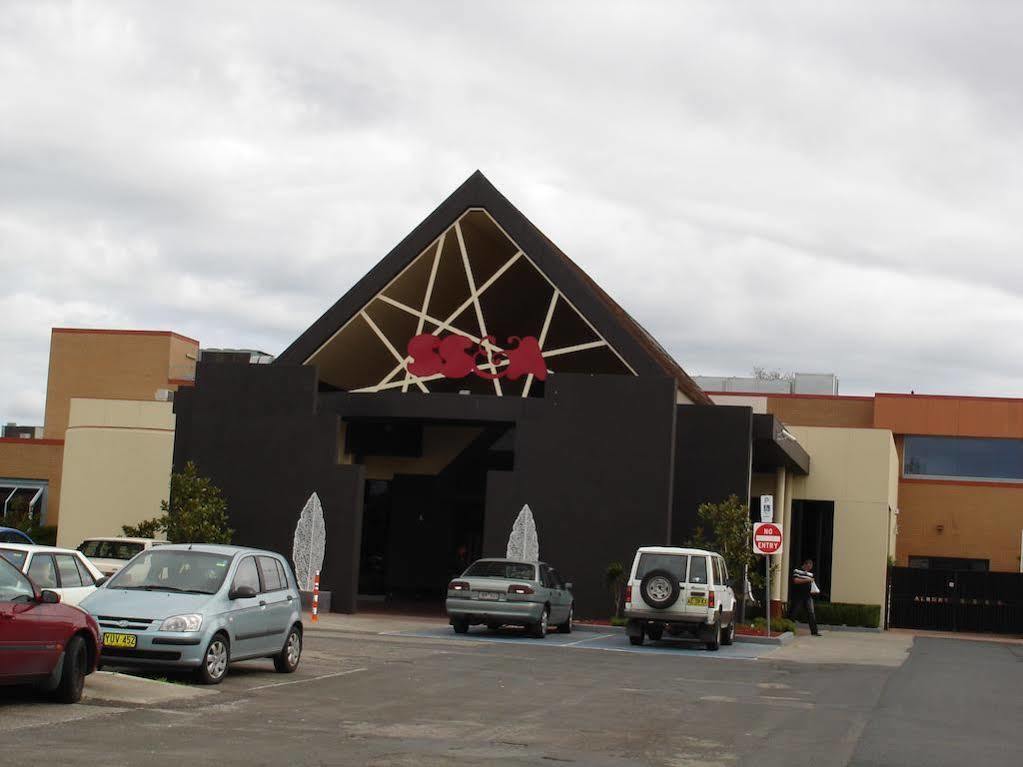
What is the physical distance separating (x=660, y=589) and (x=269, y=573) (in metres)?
9.45

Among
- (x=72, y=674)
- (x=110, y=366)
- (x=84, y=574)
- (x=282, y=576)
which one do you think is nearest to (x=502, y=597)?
(x=282, y=576)

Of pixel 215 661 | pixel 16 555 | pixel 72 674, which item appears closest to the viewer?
pixel 72 674

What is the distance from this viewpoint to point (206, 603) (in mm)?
14945

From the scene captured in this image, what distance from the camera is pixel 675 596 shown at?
24.3 metres

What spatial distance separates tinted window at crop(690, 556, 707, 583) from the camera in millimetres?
24703

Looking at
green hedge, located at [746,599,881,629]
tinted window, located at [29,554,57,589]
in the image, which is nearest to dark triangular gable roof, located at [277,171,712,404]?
green hedge, located at [746,599,881,629]

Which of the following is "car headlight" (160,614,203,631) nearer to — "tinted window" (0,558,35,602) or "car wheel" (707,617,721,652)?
"tinted window" (0,558,35,602)

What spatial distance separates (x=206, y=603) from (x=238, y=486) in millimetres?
17340

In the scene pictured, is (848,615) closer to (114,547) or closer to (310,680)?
(114,547)

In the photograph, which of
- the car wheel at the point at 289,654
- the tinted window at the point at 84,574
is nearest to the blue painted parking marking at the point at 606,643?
the car wheel at the point at 289,654

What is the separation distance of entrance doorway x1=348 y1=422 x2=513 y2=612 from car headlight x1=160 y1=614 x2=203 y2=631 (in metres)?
23.1

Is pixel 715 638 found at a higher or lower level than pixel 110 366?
lower

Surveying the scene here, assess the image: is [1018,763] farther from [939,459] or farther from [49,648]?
[939,459]

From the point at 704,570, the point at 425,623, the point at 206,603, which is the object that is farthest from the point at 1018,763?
the point at 425,623
